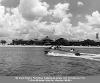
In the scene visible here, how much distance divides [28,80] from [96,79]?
4410 millimetres

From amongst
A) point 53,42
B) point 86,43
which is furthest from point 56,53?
point 86,43

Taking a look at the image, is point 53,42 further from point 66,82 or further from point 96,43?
point 66,82

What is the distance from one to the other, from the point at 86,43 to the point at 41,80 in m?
174

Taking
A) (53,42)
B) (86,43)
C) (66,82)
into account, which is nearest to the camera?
(66,82)

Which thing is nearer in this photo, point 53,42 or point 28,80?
point 28,80

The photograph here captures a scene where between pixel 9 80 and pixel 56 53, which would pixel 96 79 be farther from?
pixel 56 53

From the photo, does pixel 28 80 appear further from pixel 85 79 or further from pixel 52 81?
pixel 85 79

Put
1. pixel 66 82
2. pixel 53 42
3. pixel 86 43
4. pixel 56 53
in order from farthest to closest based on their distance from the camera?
pixel 86 43 → pixel 53 42 → pixel 56 53 → pixel 66 82

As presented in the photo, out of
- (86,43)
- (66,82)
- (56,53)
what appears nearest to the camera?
(66,82)

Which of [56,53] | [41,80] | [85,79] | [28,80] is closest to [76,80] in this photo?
[85,79]

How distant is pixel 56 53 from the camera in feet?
167

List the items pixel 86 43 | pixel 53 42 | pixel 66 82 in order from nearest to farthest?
pixel 66 82, pixel 53 42, pixel 86 43

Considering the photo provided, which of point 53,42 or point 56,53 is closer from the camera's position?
point 56,53

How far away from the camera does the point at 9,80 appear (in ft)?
33.8
